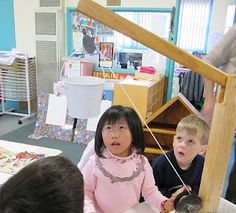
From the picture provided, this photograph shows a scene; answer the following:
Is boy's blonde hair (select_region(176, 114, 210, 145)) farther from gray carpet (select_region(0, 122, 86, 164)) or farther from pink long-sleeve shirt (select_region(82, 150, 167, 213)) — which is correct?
gray carpet (select_region(0, 122, 86, 164))

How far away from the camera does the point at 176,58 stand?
474mm

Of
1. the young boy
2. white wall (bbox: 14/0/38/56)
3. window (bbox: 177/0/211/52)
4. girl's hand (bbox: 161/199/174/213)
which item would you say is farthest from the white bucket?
window (bbox: 177/0/211/52)

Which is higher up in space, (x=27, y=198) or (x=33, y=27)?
(x=33, y=27)

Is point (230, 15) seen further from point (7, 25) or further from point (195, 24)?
point (7, 25)

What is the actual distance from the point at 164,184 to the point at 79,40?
2684 mm

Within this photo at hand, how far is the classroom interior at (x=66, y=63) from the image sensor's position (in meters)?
2.97

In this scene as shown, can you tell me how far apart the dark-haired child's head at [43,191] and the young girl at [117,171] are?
0.58m

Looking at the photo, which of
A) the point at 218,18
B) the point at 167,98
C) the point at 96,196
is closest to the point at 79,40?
the point at 167,98

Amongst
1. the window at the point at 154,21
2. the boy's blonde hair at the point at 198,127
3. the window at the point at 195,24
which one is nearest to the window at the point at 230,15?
the window at the point at 195,24

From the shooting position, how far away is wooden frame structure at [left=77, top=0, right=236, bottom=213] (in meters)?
0.45

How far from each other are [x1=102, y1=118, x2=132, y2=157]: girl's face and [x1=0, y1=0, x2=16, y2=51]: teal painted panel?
11.1 ft

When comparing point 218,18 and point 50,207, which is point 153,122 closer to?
point 50,207

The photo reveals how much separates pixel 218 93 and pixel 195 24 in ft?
16.1

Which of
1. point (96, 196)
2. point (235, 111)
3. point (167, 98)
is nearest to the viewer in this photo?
point (235, 111)
